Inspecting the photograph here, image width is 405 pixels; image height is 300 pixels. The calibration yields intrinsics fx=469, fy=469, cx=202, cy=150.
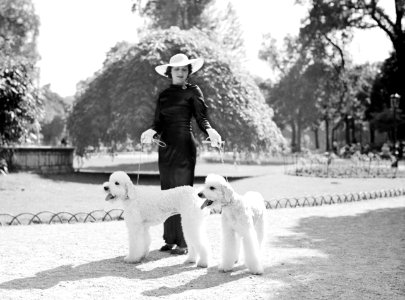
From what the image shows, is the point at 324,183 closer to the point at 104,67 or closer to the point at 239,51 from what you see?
the point at 104,67

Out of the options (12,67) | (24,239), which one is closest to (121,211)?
(24,239)

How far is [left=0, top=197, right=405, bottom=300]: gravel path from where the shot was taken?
15.5ft

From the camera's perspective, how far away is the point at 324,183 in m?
17.6

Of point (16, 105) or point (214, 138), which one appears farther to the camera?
point (16, 105)

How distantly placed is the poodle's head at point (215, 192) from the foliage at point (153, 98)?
12201 millimetres

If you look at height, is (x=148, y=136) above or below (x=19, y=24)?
below

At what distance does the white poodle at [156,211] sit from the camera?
5809 millimetres

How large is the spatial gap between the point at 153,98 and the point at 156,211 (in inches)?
490

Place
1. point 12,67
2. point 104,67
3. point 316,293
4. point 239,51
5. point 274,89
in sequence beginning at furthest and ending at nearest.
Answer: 1. point 274,89
2. point 239,51
3. point 104,67
4. point 12,67
5. point 316,293

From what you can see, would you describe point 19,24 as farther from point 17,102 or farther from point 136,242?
point 136,242

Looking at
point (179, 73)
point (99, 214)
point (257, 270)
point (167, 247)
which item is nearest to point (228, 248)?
point (257, 270)

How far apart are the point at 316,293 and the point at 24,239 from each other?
15.8ft

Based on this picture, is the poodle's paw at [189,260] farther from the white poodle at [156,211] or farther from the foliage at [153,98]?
the foliage at [153,98]

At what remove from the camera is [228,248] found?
5.52 metres
